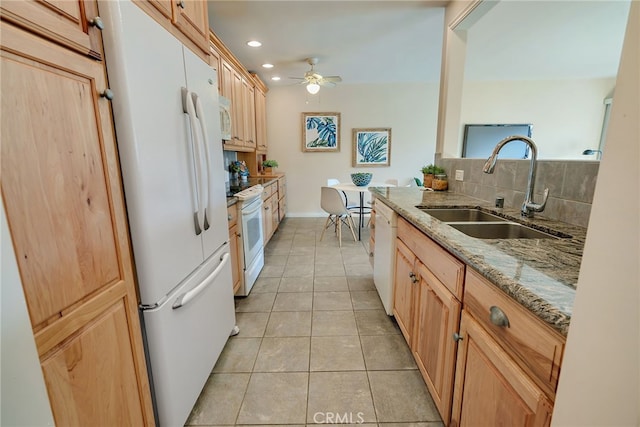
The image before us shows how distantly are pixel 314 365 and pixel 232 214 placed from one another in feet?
4.05

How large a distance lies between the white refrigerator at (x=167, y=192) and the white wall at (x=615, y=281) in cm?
114

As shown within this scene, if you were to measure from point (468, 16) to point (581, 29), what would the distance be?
→ 200 centimetres

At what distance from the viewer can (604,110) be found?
4.90 meters

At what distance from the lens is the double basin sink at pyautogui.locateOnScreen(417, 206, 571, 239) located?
1302 mm

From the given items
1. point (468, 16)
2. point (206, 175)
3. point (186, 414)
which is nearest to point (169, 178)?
point (206, 175)

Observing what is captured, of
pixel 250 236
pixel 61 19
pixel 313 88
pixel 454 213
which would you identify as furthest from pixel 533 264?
pixel 313 88

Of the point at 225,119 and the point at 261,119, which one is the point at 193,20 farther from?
the point at 261,119

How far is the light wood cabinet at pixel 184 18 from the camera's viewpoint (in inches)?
43.6

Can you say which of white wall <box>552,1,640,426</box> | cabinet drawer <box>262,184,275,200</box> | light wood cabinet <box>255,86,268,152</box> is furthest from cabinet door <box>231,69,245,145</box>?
white wall <box>552,1,640,426</box>

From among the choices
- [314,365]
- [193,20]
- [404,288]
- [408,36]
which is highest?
[408,36]

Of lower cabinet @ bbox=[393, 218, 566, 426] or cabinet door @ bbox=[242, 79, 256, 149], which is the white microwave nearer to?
cabinet door @ bbox=[242, 79, 256, 149]

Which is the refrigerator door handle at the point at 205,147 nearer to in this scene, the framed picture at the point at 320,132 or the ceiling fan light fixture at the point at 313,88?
the ceiling fan light fixture at the point at 313,88

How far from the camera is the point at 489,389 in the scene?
0.83 metres

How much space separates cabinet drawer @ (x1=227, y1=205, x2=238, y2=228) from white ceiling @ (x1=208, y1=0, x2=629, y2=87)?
75.0 inches
